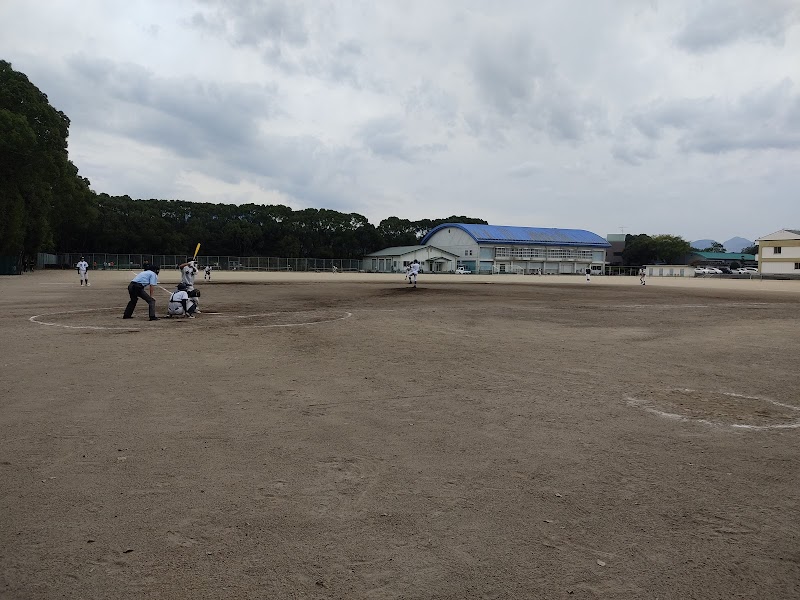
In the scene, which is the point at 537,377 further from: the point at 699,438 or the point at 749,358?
the point at 749,358

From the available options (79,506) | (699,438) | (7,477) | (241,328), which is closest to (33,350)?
(241,328)

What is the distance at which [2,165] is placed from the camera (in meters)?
42.4

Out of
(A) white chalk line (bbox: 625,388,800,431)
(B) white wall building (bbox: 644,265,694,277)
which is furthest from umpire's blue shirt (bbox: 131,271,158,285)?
(B) white wall building (bbox: 644,265,694,277)

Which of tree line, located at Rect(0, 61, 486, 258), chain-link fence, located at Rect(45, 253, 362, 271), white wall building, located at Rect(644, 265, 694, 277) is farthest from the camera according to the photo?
white wall building, located at Rect(644, 265, 694, 277)

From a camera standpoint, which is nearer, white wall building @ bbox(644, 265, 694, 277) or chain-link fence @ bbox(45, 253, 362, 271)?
chain-link fence @ bbox(45, 253, 362, 271)

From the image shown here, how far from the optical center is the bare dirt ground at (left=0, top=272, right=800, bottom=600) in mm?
3172

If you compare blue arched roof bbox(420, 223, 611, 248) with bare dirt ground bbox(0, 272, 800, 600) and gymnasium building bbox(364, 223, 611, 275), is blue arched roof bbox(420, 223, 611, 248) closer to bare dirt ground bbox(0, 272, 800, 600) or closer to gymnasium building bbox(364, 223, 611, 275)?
gymnasium building bbox(364, 223, 611, 275)

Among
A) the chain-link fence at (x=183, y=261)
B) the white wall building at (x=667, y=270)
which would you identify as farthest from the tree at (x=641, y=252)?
the chain-link fence at (x=183, y=261)

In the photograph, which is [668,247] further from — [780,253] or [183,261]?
[183,261]

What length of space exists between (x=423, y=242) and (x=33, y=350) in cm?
11616

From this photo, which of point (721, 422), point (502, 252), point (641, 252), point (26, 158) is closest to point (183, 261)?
point (26, 158)

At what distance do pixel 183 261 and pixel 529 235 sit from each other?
6842cm

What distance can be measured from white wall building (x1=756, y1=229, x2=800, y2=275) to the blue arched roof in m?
29.8

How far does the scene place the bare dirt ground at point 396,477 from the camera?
317cm
